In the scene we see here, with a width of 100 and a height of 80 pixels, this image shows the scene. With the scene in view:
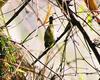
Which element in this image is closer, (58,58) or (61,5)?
(61,5)

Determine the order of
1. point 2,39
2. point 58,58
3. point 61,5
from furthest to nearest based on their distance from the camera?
1. point 58,58
2. point 2,39
3. point 61,5

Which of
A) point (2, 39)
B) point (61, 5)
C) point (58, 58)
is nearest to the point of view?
point (61, 5)

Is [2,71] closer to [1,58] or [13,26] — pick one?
[1,58]

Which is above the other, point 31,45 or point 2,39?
point 2,39

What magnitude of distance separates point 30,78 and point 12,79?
0.24ft

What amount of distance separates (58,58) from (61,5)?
0.54 m

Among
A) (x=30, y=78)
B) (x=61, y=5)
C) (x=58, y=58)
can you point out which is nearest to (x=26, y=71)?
(x=30, y=78)

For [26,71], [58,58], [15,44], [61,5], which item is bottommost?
[58,58]

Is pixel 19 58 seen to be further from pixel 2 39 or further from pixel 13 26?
pixel 13 26

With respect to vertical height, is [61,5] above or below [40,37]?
above

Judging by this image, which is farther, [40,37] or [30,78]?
[40,37]

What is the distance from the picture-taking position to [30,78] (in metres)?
1.27

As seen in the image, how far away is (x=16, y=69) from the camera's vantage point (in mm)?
1115

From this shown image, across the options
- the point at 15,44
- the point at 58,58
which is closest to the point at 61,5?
the point at 15,44
